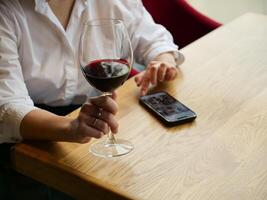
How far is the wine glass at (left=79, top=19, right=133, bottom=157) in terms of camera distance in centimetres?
87

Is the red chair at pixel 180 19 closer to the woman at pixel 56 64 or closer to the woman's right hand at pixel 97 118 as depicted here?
the woman at pixel 56 64

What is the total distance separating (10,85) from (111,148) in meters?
0.29

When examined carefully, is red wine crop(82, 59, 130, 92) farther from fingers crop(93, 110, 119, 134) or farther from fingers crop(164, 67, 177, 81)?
fingers crop(164, 67, 177, 81)

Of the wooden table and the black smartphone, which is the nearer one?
the wooden table

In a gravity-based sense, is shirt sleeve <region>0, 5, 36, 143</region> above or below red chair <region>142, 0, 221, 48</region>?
above

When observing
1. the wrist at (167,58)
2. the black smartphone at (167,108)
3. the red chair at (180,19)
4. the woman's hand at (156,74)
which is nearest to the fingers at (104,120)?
the black smartphone at (167,108)

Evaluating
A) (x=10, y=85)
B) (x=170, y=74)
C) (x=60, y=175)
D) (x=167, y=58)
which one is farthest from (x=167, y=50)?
(x=60, y=175)

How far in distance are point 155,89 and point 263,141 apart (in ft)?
1.11

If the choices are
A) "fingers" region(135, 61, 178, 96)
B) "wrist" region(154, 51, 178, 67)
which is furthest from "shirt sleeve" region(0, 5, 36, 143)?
"wrist" region(154, 51, 178, 67)

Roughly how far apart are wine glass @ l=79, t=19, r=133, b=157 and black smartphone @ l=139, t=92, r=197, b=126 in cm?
15

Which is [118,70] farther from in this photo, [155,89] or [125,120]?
[155,89]

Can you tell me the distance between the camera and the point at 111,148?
0.94 m

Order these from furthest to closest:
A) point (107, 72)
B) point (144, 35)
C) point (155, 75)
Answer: point (144, 35) < point (155, 75) < point (107, 72)

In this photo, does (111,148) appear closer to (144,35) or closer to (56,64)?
(56,64)
